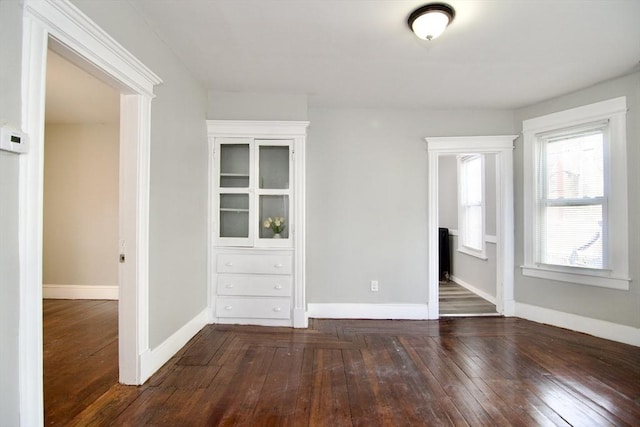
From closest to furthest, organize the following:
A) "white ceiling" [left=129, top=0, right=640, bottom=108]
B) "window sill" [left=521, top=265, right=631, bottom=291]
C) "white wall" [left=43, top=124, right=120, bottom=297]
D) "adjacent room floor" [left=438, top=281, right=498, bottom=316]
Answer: "white ceiling" [left=129, top=0, right=640, bottom=108] → "window sill" [left=521, top=265, right=631, bottom=291] → "adjacent room floor" [left=438, top=281, right=498, bottom=316] → "white wall" [left=43, top=124, right=120, bottom=297]

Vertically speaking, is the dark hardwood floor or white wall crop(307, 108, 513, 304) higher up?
white wall crop(307, 108, 513, 304)

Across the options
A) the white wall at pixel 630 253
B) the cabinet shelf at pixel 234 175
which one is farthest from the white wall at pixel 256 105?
the white wall at pixel 630 253

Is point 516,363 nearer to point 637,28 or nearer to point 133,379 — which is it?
point 637,28

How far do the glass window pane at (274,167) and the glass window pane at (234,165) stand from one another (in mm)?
183

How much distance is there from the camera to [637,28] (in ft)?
6.95

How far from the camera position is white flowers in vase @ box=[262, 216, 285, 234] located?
10.9 feet

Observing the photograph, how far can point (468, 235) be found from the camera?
4.94m

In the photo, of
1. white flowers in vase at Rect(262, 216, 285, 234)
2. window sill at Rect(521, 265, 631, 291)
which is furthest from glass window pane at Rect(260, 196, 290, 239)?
window sill at Rect(521, 265, 631, 291)

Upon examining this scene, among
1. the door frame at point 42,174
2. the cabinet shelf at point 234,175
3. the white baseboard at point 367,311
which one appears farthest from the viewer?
the white baseboard at point 367,311

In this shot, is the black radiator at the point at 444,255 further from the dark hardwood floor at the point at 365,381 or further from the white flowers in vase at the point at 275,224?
the white flowers in vase at the point at 275,224

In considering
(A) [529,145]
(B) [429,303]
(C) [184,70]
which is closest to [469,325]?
(B) [429,303]

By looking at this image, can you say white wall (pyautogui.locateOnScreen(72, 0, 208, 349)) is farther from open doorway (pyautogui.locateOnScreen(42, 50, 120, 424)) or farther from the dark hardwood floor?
open doorway (pyautogui.locateOnScreen(42, 50, 120, 424))

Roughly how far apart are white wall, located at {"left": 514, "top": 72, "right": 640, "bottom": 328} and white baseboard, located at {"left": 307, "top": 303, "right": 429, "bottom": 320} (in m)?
1.28

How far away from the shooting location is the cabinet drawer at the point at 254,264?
3234 mm
